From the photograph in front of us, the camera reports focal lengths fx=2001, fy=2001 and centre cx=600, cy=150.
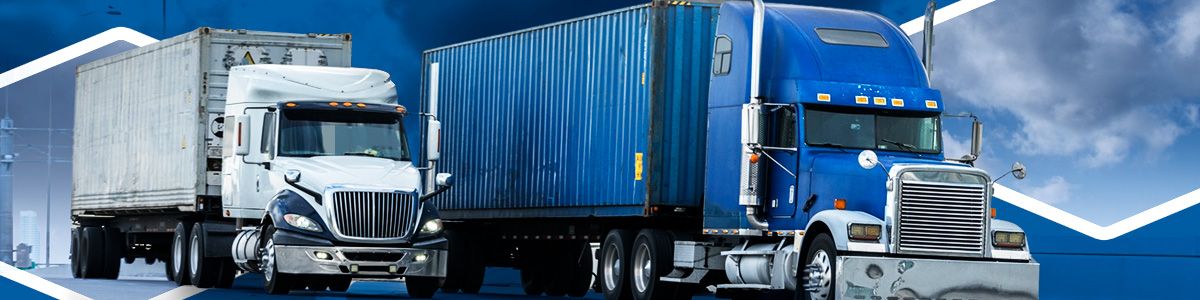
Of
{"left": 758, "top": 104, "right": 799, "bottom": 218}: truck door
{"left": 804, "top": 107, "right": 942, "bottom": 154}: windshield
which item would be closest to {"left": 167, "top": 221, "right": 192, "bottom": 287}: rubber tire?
{"left": 758, "top": 104, "right": 799, "bottom": 218}: truck door

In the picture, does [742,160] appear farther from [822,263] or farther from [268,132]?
[268,132]

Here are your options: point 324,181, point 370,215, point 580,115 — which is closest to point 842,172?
point 580,115

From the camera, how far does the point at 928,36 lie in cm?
2239

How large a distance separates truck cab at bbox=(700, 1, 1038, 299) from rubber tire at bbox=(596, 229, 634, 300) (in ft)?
5.65

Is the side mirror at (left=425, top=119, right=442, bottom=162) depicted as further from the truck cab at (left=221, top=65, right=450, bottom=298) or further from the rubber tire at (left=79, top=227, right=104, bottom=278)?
the rubber tire at (left=79, top=227, right=104, bottom=278)

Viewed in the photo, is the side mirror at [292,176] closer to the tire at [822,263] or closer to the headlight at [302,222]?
the headlight at [302,222]

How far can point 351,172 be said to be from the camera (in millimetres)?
25516

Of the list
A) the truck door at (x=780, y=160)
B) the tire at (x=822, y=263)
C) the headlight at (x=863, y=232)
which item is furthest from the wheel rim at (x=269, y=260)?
the headlight at (x=863, y=232)

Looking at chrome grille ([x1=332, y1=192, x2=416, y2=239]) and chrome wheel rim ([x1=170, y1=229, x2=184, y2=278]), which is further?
chrome wheel rim ([x1=170, y1=229, x2=184, y2=278])

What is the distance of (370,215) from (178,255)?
5855 millimetres

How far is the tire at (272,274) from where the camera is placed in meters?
24.9

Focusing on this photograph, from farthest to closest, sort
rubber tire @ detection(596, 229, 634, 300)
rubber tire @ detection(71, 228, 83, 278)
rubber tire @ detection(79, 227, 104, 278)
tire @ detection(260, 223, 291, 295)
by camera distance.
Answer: rubber tire @ detection(71, 228, 83, 278) → rubber tire @ detection(79, 227, 104, 278) → tire @ detection(260, 223, 291, 295) → rubber tire @ detection(596, 229, 634, 300)

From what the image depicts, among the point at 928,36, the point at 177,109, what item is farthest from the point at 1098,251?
the point at 177,109

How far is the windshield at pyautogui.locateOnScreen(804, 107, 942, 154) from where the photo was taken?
69.3 ft
